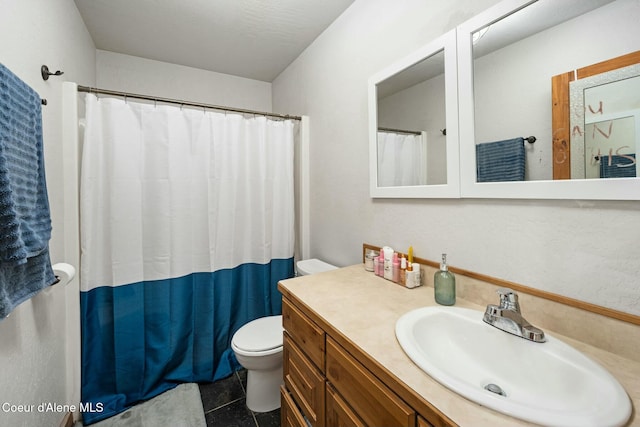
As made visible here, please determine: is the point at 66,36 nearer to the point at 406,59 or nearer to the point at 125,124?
the point at 125,124

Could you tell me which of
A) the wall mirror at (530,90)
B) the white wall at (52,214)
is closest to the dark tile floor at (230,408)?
the white wall at (52,214)

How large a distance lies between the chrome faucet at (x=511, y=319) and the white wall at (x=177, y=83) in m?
2.62

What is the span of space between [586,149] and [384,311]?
774 mm

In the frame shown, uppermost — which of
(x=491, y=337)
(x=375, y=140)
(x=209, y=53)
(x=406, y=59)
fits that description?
(x=209, y=53)

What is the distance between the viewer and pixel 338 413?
83 centimetres

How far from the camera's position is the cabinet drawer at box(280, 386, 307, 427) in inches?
42.2

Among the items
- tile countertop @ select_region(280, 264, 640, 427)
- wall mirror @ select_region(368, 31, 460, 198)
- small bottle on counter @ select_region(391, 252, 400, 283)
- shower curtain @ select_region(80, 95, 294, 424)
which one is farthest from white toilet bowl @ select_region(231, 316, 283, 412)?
wall mirror @ select_region(368, 31, 460, 198)

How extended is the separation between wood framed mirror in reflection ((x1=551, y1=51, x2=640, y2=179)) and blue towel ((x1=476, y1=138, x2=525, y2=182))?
0.31 ft

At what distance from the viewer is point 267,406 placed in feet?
5.11

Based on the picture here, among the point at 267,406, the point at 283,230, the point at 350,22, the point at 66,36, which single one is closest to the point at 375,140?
the point at 350,22

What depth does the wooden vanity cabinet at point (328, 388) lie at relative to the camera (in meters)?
0.65

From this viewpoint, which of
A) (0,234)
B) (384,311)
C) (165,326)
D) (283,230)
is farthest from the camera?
(283,230)

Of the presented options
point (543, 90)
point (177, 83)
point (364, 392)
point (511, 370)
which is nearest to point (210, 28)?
point (177, 83)

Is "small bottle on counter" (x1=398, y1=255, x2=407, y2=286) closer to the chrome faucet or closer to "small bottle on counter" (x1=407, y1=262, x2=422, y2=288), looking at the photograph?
"small bottle on counter" (x1=407, y1=262, x2=422, y2=288)
